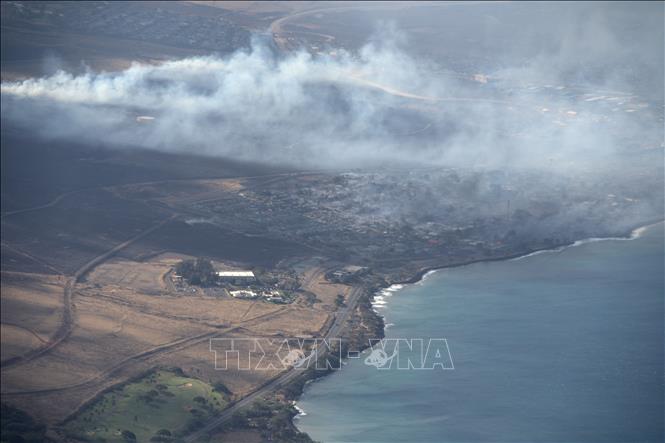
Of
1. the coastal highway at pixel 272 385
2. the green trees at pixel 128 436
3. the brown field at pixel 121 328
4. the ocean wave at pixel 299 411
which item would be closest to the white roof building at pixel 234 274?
the brown field at pixel 121 328

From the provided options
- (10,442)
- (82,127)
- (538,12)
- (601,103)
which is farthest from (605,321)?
(538,12)

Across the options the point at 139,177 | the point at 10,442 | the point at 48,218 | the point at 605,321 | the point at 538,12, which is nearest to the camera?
the point at 10,442

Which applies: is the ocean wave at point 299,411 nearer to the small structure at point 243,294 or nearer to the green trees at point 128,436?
the green trees at point 128,436

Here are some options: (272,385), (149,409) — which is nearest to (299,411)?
(272,385)

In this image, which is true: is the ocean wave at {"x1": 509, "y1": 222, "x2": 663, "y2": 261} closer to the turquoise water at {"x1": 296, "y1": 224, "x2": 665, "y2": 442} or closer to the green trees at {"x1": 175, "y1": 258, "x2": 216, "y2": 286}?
the turquoise water at {"x1": 296, "y1": 224, "x2": 665, "y2": 442}

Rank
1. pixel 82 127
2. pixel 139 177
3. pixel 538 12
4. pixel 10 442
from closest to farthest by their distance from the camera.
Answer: pixel 10 442
pixel 139 177
pixel 82 127
pixel 538 12

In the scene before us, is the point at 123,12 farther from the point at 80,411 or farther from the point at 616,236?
the point at 80,411
